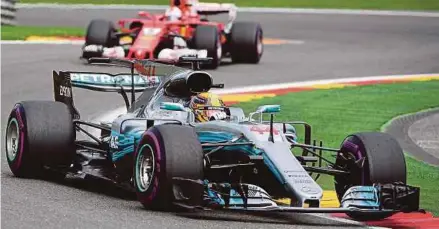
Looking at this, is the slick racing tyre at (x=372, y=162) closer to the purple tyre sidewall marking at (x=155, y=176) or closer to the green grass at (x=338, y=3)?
the purple tyre sidewall marking at (x=155, y=176)

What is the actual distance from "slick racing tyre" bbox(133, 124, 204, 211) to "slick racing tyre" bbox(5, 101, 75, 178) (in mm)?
1650

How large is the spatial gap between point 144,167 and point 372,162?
1843 mm

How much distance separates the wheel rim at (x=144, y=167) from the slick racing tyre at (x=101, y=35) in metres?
15.0

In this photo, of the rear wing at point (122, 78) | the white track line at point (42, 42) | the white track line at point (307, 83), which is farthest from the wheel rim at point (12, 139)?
the white track line at point (42, 42)

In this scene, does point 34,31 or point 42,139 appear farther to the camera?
point 34,31

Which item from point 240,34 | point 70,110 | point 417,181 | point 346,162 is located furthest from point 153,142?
point 240,34

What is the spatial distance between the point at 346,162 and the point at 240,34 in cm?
1606

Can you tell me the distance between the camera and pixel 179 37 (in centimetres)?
2558

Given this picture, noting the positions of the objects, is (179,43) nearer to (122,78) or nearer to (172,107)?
(122,78)

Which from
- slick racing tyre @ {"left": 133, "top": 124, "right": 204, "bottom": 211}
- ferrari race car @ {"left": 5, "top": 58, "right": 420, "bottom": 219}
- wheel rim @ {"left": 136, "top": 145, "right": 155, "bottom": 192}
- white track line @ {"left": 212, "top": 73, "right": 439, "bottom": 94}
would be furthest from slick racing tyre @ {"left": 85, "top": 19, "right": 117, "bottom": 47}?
slick racing tyre @ {"left": 133, "top": 124, "right": 204, "bottom": 211}

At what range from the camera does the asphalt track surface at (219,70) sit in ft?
34.3

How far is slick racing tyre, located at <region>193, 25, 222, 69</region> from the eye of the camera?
2539cm

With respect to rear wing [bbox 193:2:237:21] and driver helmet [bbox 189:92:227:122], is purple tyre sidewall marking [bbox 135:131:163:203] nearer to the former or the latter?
driver helmet [bbox 189:92:227:122]

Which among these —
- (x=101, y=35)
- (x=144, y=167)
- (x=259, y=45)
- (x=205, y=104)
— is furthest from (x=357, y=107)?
(x=144, y=167)
